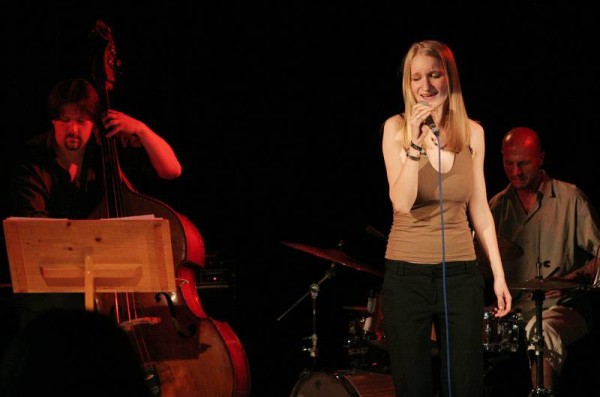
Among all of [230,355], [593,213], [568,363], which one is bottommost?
[568,363]

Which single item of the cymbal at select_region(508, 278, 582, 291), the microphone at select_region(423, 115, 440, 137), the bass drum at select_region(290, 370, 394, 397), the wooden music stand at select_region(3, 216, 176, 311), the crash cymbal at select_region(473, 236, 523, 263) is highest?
the microphone at select_region(423, 115, 440, 137)

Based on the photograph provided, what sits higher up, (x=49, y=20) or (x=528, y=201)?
(x=49, y=20)

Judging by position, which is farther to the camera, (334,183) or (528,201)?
(334,183)

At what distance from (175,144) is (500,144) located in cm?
222

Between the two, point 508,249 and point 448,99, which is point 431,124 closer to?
point 448,99

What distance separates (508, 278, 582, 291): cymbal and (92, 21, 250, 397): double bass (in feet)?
5.08

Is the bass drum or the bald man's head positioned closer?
the bass drum

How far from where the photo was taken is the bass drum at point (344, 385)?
4562 mm

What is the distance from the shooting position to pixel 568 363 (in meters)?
5.54

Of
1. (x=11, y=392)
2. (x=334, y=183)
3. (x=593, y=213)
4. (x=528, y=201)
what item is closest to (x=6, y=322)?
(x=334, y=183)

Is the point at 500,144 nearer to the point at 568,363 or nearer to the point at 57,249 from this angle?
the point at 568,363

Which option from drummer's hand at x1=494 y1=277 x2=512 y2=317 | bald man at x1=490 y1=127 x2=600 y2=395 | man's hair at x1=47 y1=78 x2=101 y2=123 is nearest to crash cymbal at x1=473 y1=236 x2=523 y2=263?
bald man at x1=490 y1=127 x2=600 y2=395

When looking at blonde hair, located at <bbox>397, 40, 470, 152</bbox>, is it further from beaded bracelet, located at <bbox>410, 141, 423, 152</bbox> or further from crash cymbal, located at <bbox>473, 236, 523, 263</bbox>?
crash cymbal, located at <bbox>473, 236, 523, 263</bbox>

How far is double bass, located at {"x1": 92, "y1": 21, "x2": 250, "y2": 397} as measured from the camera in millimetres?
3797
